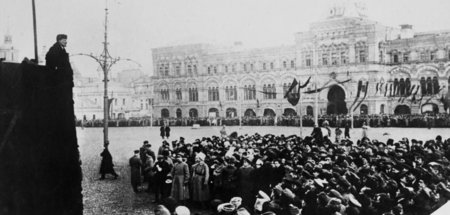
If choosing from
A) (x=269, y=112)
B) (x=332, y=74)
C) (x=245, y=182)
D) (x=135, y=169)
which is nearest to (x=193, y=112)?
(x=269, y=112)

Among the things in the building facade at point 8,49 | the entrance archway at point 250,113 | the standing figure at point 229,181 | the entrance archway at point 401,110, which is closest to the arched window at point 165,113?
the entrance archway at point 250,113

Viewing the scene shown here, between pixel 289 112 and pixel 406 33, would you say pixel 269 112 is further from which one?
pixel 406 33

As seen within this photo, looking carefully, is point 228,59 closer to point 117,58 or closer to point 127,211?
point 117,58

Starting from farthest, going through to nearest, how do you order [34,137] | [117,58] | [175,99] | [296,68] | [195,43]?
1. [296,68]
2. [175,99]
3. [195,43]
4. [117,58]
5. [34,137]

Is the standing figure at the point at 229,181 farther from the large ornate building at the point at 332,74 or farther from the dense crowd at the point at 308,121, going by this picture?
the dense crowd at the point at 308,121

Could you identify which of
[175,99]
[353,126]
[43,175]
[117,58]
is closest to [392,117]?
[353,126]

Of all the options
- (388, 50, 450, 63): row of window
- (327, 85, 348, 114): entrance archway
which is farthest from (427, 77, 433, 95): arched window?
(327, 85, 348, 114): entrance archway
